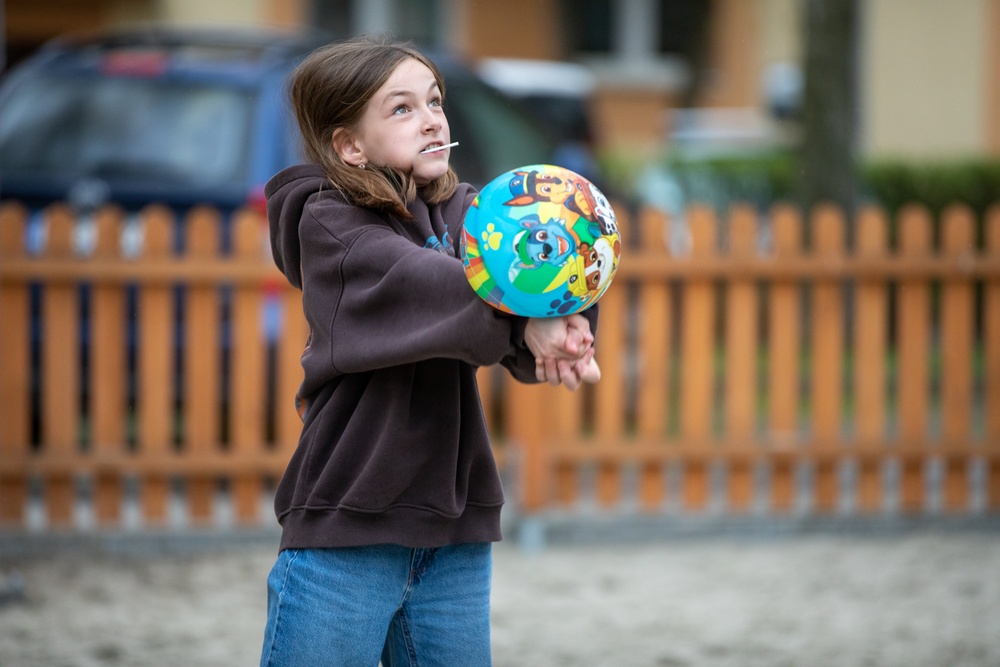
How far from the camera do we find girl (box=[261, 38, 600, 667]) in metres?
1.95

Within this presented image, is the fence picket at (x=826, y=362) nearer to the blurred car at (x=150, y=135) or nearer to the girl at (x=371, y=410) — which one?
the blurred car at (x=150, y=135)

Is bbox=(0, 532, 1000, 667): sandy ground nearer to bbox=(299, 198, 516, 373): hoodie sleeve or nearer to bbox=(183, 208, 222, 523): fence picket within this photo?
bbox=(183, 208, 222, 523): fence picket

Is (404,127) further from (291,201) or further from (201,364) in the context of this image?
(201,364)

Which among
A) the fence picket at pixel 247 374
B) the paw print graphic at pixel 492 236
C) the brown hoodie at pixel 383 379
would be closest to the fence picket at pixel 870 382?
the fence picket at pixel 247 374

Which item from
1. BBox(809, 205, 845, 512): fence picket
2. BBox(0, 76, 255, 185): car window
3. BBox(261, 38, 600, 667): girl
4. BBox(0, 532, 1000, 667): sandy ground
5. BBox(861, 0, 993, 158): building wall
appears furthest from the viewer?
BBox(861, 0, 993, 158): building wall

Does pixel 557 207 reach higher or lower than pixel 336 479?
higher

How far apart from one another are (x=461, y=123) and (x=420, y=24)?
36.4ft

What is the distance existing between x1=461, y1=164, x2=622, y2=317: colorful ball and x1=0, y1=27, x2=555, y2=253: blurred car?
3.29 meters

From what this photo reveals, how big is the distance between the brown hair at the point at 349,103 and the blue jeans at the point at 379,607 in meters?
0.56

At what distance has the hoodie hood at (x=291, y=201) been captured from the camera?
6.59 feet

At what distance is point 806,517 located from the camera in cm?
520

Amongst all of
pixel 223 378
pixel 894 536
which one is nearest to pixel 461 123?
pixel 223 378

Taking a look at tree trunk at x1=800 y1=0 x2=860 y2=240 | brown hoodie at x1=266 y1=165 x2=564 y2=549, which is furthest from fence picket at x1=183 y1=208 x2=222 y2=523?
tree trunk at x1=800 y1=0 x2=860 y2=240

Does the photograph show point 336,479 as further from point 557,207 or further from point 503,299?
point 557,207
